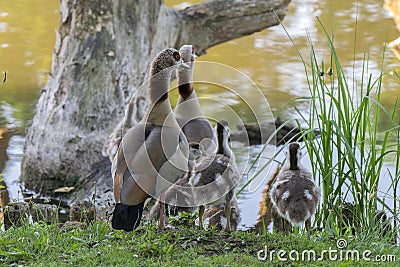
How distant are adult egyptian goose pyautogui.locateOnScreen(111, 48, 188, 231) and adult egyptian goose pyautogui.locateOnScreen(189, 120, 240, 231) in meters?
0.45

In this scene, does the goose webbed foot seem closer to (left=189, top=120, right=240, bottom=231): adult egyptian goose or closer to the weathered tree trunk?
(left=189, top=120, right=240, bottom=231): adult egyptian goose

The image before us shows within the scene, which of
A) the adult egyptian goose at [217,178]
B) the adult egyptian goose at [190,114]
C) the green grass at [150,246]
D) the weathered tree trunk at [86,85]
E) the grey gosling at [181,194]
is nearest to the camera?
the green grass at [150,246]

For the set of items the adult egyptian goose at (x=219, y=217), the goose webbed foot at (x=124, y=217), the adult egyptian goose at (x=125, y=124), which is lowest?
the adult egyptian goose at (x=219, y=217)

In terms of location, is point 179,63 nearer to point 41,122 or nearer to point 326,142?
point 326,142

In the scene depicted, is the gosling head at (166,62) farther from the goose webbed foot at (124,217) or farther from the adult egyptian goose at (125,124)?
the adult egyptian goose at (125,124)

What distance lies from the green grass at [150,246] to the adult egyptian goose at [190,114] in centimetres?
197

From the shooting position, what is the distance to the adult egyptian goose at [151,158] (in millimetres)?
5215

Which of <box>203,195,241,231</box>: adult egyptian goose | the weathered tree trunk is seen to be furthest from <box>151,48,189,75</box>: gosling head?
the weathered tree trunk

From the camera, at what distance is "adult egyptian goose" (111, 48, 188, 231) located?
5.21 metres

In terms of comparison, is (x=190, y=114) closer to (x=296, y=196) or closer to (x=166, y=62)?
(x=166, y=62)

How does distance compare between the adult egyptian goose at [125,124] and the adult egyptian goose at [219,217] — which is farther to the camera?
the adult egyptian goose at [125,124]

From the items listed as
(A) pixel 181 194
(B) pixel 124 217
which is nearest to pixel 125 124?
(A) pixel 181 194

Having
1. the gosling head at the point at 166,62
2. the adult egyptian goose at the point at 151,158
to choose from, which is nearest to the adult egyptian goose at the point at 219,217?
the adult egyptian goose at the point at 151,158

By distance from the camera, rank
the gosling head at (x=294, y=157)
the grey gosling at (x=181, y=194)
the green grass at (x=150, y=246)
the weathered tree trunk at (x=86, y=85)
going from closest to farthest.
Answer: the green grass at (x=150, y=246)
the gosling head at (x=294, y=157)
the grey gosling at (x=181, y=194)
the weathered tree trunk at (x=86, y=85)
